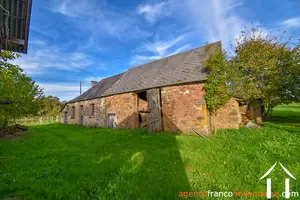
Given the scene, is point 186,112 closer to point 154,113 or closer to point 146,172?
point 154,113

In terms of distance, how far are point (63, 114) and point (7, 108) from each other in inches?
502

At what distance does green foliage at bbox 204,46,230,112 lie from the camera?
9219 millimetres

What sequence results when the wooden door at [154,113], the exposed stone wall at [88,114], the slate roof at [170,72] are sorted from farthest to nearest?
the exposed stone wall at [88,114] < the wooden door at [154,113] < the slate roof at [170,72]

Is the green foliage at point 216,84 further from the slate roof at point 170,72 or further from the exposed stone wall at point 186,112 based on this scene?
the slate roof at point 170,72

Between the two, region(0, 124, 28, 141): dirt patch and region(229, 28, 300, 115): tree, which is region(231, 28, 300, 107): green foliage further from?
region(0, 124, 28, 141): dirt patch

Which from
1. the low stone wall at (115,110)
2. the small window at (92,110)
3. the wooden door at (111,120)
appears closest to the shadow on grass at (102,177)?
the low stone wall at (115,110)

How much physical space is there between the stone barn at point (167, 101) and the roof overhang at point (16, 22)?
8370mm

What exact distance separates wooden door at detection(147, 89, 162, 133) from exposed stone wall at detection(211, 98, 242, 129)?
366cm

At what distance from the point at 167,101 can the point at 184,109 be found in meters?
1.42

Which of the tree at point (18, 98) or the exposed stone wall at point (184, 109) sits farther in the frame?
the tree at point (18, 98)

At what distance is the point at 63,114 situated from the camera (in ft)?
82.7

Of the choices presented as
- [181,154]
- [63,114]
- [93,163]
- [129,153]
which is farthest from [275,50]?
[63,114]

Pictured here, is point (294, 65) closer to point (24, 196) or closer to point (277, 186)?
point (277, 186)

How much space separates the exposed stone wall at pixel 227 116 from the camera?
9625 millimetres
